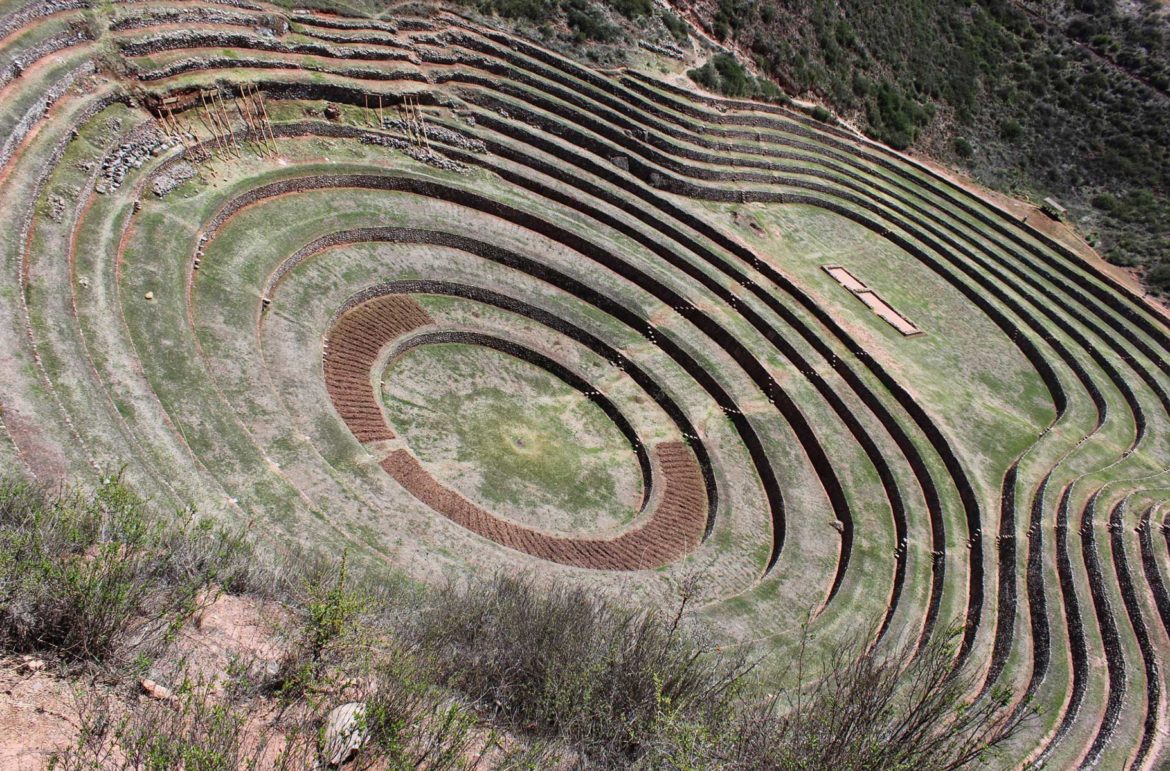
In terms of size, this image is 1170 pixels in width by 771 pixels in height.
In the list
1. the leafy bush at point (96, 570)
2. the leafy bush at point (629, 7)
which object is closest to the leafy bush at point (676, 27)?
the leafy bush at point (629, 7)

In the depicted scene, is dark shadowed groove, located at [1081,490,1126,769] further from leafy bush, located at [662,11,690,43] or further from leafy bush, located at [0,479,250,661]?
leafy bush, located at [662,11,690,43]

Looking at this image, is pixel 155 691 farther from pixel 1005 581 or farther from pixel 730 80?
pixel 730 80

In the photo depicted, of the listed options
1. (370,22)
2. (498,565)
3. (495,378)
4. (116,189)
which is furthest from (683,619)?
(370,22)

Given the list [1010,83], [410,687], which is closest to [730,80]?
[1010,83]

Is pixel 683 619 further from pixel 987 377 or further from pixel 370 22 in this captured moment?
pixel 370 22

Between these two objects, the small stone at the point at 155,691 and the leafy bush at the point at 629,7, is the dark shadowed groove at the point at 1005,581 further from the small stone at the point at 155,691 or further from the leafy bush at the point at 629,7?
the leafy bush at the point at 629,7
